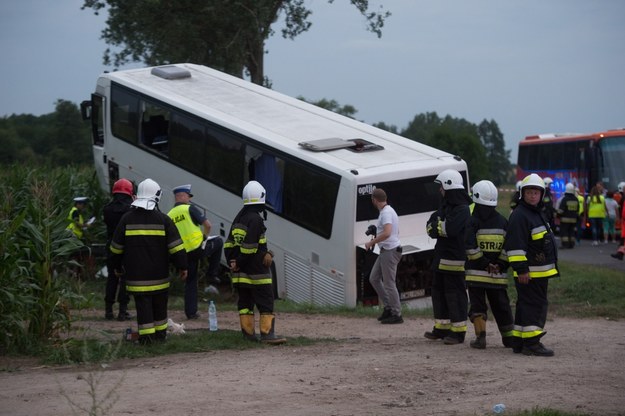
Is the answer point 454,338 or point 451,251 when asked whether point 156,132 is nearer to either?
point 451,251

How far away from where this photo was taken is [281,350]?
11.8 meters

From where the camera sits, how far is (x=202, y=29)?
31938 mm

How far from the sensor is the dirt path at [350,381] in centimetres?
867

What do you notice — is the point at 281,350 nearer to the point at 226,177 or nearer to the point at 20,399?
the point at 20,399

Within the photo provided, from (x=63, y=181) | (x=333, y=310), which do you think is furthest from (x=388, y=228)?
(x=63, y=181)

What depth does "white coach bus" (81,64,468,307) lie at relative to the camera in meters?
16.7

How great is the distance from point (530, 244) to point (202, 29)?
22.7 meters

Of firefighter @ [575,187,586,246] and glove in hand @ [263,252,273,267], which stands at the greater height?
glove in hand @ [263,252,273,267]

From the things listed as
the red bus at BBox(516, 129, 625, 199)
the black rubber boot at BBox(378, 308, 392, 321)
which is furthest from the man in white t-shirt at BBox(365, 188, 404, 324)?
the red bus at BBox(516, 129, 625, 199)

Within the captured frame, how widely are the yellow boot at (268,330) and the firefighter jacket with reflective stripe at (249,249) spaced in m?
0.42

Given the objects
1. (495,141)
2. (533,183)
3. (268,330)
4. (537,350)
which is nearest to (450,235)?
(533,183)

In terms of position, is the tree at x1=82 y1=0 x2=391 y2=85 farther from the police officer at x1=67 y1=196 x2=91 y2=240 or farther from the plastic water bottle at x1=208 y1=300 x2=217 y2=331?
the plastic water bottle at x1=208 y1=300 x2=217 y2=331

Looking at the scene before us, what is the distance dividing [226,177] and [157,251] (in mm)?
7960

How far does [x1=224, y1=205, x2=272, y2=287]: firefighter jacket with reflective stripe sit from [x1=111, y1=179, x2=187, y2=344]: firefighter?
673 mm
